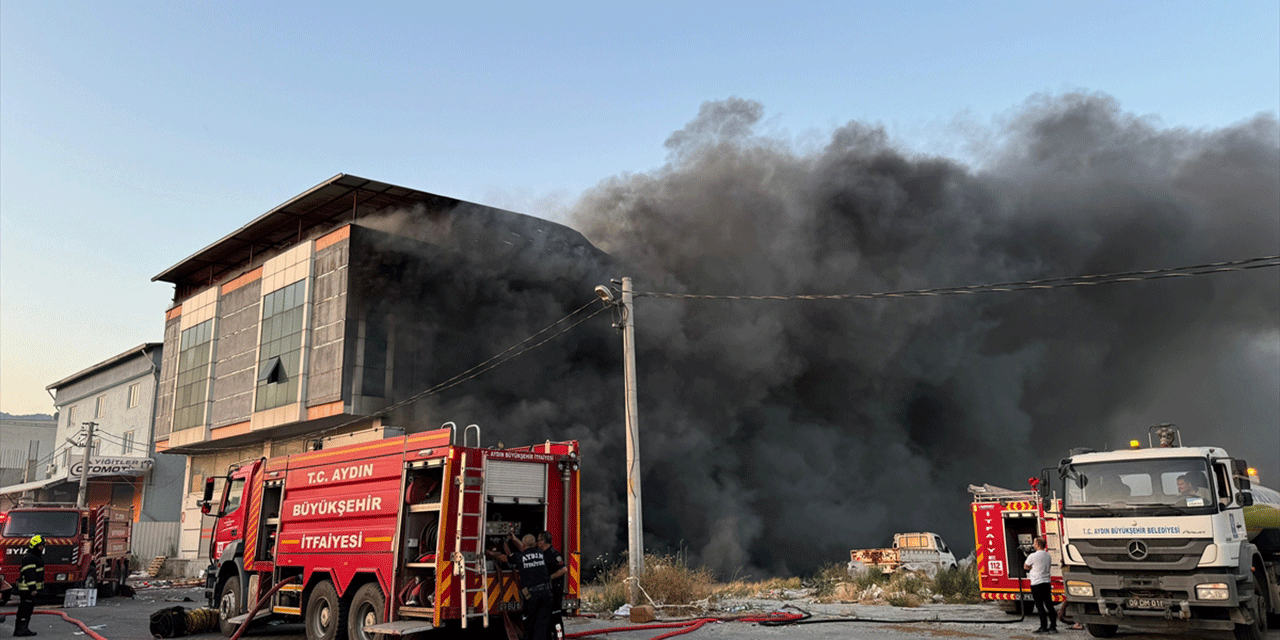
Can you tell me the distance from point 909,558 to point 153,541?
109 ft

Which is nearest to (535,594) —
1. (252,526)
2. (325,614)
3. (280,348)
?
(325,614)

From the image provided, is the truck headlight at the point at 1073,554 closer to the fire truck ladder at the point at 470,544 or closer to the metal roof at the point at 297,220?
the fire truck ladder at the point at 470,544

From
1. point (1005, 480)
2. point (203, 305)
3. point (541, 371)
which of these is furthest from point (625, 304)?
point (203, 305)

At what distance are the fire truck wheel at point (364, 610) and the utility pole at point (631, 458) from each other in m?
5.75

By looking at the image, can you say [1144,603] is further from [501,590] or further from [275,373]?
[275,373]

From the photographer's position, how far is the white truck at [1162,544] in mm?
9461

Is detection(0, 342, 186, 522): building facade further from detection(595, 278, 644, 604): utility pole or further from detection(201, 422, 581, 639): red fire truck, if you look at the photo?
detection(595, 278, 644, 604): utility pole

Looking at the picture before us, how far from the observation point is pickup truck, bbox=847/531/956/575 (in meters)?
23.3

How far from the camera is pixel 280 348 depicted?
3144cm

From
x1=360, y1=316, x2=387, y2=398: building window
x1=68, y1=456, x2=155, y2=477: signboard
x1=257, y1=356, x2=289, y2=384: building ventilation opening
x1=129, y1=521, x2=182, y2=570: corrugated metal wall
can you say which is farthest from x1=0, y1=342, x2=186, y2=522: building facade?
x1=360, y1=316, x2=387, y2=398: building window

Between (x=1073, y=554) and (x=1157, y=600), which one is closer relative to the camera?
(x=1157, y=600)

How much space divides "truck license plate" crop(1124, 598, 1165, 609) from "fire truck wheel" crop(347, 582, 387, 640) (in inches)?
361

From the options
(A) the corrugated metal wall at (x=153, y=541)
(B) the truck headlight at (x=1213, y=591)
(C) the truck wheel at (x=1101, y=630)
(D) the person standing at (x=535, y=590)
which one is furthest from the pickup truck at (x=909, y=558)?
(A) the corrugated metal wall at (x=153, y=541)

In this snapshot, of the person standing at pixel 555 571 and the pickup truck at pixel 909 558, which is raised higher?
the person standing at pixel 555 571
